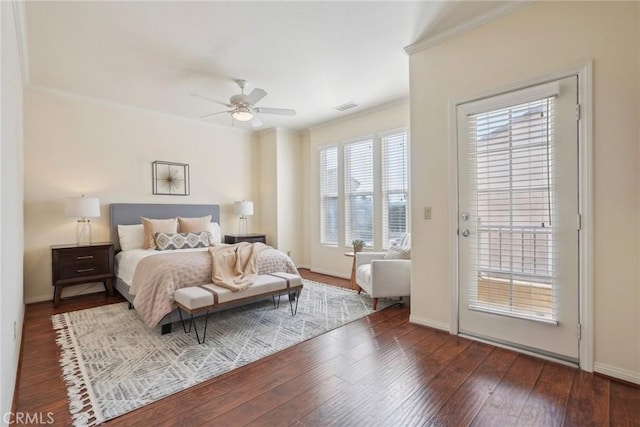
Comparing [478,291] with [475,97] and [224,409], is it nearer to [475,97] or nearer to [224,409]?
[475,97]

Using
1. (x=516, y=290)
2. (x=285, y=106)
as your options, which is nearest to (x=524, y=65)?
(x=516, y=290)

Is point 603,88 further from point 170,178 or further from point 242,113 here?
point 170,178

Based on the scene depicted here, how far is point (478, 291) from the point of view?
9.02 feet

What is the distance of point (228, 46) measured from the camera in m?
3.04

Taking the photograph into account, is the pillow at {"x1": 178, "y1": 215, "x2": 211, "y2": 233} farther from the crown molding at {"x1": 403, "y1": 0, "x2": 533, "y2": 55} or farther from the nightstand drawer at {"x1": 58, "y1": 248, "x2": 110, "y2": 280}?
the crown molding at {"x1": 403, "y1": 0, "x2": 533, "y2": 55}

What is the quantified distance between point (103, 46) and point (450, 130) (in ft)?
11.4

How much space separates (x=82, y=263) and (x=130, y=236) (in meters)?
0.67

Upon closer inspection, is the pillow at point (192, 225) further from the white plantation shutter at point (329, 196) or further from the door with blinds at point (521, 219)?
the door with blinds at point (521, 219)

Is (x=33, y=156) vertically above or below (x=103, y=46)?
below

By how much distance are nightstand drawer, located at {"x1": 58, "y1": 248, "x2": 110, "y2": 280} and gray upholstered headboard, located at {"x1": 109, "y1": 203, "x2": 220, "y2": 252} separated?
15.9 inches

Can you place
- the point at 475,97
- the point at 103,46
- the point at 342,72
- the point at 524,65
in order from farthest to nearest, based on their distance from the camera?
the point at 342,72 → the point at 103,46 → the point at 475,97 → the point at 524,65

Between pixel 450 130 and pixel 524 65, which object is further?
pixel 450 130

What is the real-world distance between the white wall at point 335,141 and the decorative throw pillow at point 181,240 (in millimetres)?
2084

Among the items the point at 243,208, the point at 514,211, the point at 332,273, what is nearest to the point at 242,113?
the point at 243,208
